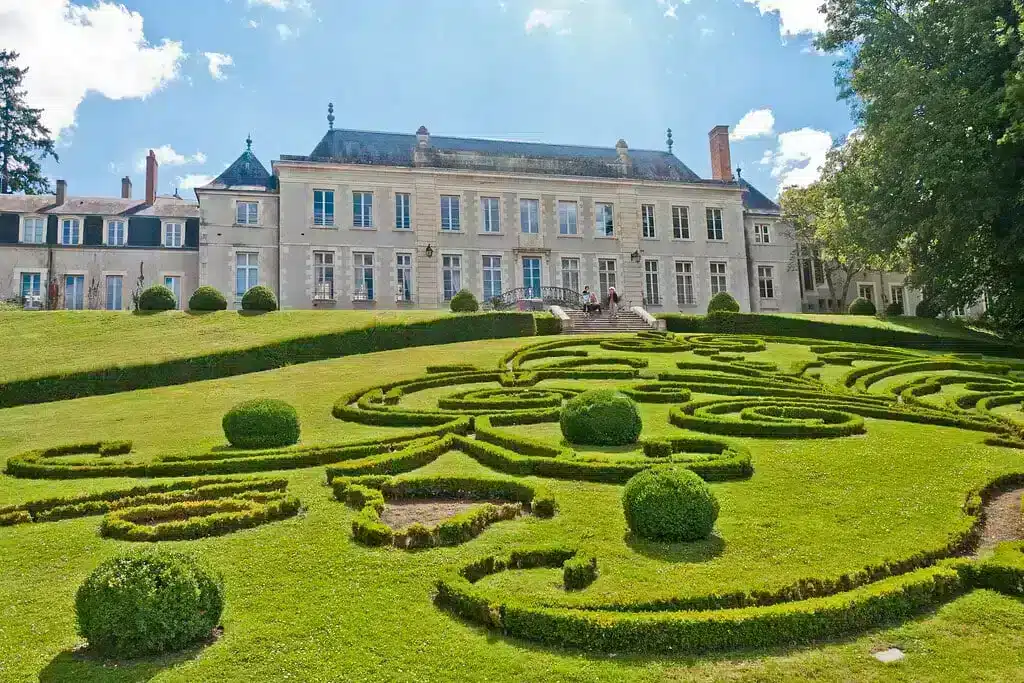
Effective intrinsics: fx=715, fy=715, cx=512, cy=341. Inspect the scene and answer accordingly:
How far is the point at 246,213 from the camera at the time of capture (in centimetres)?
3519

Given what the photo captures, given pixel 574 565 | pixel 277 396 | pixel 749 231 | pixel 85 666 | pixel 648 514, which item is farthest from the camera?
pixel 749 231

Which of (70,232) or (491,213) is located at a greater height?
(491,213)

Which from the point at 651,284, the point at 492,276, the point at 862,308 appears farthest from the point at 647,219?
the point at 862,308

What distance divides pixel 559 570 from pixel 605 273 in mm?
33693

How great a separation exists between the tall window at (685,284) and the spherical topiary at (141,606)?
1462 inches

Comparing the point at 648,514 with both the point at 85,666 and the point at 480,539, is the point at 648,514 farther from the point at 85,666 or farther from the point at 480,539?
the point at 85,666

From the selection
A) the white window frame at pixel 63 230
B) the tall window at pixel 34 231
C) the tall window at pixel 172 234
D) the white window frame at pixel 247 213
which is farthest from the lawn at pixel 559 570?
the tall window at pixel 34 231

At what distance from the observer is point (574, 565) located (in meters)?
5.50

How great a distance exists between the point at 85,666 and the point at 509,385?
10.3 m

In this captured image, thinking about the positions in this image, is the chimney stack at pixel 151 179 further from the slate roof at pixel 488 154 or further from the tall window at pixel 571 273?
the tall window at pixel 571 273

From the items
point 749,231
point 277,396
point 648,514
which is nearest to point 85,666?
point 648,514

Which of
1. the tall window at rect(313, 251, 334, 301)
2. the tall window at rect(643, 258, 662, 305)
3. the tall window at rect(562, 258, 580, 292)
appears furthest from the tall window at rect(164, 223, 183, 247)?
the tall window at rect(643, 258, 662, 305)

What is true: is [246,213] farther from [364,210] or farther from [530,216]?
[530,216]

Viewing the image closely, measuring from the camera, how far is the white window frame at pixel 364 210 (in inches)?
1415
